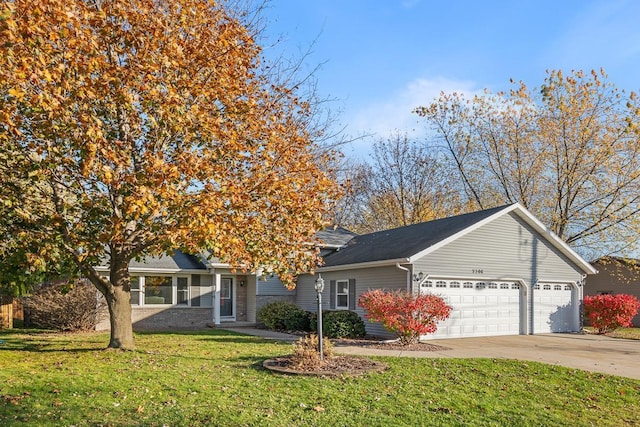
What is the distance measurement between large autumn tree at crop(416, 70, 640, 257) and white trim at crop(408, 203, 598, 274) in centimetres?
485

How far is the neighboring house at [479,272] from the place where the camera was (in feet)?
59.4

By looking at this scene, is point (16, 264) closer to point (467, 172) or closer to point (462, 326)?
point (462, 326)

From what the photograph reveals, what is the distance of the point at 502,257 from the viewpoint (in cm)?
1978

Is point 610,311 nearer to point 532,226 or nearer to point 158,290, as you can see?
point 532,226

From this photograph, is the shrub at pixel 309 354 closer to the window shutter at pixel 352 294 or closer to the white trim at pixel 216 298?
the window shutter at pixel 352 294

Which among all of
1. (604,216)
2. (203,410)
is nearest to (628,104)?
(604,216)

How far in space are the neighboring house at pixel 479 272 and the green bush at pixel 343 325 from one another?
32.6 inches

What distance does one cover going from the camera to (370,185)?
37.3m

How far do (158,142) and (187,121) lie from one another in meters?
1.10

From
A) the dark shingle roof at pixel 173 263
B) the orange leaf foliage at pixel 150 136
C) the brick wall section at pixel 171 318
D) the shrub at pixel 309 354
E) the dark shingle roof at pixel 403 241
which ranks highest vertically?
the orange leaf foliage at pixel 150 136

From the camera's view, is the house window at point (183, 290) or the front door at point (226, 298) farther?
the front door at point (226, 298)

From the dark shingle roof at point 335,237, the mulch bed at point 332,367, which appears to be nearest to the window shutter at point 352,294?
the dark shingle roof at point 335,237

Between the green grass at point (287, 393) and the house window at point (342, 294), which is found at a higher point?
the house window at point (342, 294)

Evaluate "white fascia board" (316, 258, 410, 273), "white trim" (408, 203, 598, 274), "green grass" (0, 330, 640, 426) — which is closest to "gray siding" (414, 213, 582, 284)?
"white trim" (408, 203, 598, 274)
